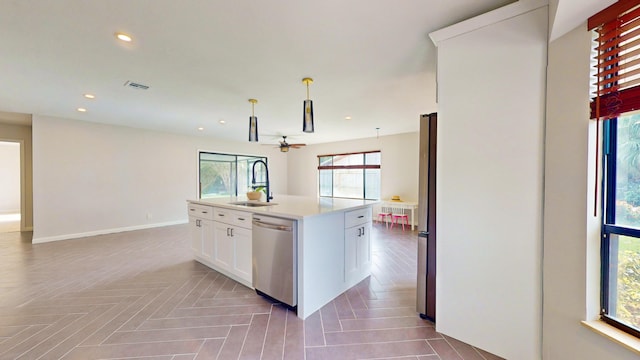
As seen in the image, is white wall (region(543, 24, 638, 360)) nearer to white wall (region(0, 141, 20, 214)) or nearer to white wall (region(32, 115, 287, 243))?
white wall (region(32, 115, 287, 243))

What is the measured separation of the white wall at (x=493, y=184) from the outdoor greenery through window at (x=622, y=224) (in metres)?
0.28

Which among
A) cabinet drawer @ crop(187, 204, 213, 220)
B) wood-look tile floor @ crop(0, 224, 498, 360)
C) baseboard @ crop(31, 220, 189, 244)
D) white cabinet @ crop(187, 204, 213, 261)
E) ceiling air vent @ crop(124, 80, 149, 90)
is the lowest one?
wood-look tile floor @ crop(0, 224, 498, 360)

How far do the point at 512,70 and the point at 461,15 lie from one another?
0.53 metres

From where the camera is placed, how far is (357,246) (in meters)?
2.79

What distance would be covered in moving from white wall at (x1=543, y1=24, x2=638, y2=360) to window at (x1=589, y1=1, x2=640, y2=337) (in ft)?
0.17

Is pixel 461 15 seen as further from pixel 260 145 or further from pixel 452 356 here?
pixel 260 145

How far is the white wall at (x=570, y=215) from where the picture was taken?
4.08 ft

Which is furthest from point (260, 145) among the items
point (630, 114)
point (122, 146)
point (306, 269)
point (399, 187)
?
point (630, 114)

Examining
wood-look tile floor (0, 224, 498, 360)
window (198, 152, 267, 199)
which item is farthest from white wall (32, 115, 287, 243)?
wood-look tile floor (0, 224, 498, 360)

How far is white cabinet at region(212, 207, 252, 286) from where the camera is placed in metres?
2.62

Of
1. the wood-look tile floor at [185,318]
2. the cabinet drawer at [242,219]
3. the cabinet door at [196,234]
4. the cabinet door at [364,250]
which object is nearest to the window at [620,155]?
the wood-look tile floor at [185,318]

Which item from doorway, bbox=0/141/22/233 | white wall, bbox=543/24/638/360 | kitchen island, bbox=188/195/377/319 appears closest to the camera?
white wall, bbox=543/24/638/360

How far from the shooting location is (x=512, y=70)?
1552mm

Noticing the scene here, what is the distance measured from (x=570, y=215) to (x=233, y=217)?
279 cm
